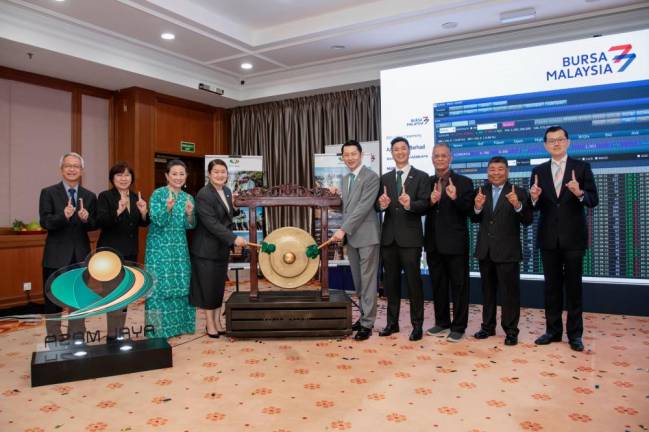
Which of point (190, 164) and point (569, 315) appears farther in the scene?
point (190, 164)

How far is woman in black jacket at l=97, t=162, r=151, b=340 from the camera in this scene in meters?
3.73

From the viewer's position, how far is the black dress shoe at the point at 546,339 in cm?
371

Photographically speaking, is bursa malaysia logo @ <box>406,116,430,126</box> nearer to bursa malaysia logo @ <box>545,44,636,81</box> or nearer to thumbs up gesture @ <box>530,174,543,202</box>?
bursa malaysia logo @ <box>545,44,636,81</box>

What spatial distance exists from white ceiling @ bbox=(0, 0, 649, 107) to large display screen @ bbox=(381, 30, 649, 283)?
0.58 m

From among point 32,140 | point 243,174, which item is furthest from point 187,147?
point 32,140

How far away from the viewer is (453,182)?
3885mm

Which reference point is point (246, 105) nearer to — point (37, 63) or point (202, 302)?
point (37, 63)

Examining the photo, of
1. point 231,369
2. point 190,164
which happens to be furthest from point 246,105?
point 231,369

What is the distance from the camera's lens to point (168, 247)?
381cm

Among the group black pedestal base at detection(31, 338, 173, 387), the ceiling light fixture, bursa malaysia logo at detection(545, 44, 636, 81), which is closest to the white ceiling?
the ceiling light fixture

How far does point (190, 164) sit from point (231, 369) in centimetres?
536

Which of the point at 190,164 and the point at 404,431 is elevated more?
the point at 190,164

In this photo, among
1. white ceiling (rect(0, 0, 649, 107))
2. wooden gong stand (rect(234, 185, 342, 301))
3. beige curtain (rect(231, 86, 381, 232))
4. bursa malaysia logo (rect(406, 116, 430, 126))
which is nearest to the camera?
wooden gong stand (rect(234, 185, 342, 301))

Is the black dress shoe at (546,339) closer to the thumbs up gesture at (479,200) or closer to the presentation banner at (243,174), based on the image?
the thumbs up gesture at (479,200)
